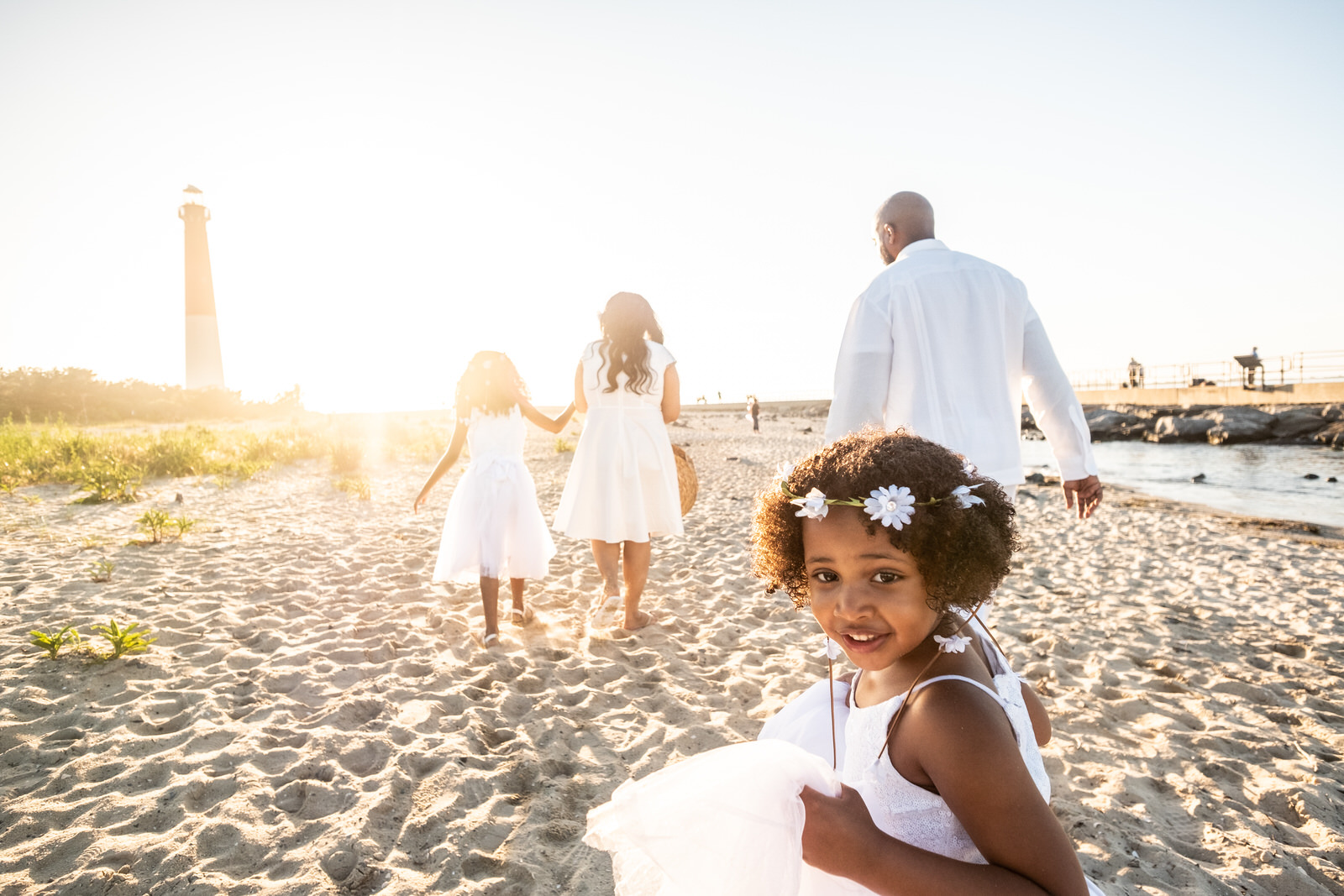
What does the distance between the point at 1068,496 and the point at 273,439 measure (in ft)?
59.0

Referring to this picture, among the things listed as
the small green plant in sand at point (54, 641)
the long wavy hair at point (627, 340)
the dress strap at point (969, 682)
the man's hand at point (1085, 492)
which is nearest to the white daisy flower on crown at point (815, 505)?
the dress strap at point (969, 682)

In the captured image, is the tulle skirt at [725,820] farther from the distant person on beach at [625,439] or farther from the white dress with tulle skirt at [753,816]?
the distant person on beach at [625,439]

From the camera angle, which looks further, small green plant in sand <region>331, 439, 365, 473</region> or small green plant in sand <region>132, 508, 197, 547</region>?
small green plant in sand <region>331, 439, 365, 473</region>

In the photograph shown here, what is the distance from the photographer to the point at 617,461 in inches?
177

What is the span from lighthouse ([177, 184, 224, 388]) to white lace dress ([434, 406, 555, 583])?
34671 mm

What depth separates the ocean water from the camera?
12.4 m

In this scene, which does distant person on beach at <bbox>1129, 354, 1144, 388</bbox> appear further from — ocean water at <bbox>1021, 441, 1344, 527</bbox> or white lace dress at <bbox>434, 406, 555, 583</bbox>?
white lace dress at <bbox>434, 406, 555, 583</bbox>

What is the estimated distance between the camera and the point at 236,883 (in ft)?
7.25

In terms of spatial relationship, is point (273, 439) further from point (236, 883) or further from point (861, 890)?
point (861, 890)

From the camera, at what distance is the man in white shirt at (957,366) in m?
2.54

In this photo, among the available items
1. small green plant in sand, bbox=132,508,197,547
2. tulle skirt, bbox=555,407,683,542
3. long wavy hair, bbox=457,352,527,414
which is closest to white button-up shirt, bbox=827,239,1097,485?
tulle skirt, bbox=555,407,683,542

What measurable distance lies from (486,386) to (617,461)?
1015mm

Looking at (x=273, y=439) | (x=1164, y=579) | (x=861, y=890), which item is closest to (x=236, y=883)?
(x=861, y=890)

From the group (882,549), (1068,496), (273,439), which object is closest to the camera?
(882,549)
